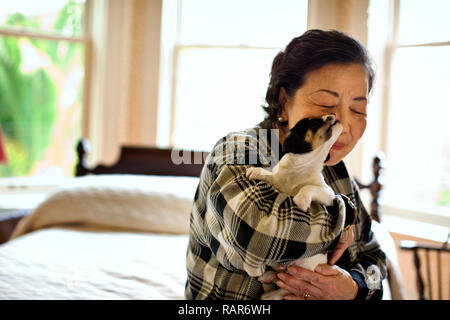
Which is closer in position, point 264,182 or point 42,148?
point 264,182

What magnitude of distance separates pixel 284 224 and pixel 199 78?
32cm

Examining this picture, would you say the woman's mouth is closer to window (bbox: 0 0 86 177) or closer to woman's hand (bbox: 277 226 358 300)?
woman's hand (bbox: 277 226 358 300)

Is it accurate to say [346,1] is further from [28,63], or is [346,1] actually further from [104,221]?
[104,221]

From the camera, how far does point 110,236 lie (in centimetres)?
167

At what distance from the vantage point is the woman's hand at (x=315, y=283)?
1.63 ft

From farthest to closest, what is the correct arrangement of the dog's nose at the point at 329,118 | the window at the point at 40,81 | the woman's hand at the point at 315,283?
1. the window at the point at 40,81
2. the woman's hand at the point at 315,283
3. the dog's nose at the point at 329,118

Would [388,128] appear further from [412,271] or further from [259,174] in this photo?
[412,271]

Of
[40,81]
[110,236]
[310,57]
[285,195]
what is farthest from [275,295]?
[110,236]

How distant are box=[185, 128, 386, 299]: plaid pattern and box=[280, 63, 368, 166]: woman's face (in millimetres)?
56

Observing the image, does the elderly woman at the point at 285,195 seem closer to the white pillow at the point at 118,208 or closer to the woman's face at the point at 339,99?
the woman's face at the point at 339,99

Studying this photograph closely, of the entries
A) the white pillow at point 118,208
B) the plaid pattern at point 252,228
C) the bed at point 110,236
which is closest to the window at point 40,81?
the bed at point 110,236

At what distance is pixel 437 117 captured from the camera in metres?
0.54

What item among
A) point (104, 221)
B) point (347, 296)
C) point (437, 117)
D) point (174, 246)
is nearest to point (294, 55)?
point (437, 117)

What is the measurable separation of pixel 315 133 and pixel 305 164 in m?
0.03
